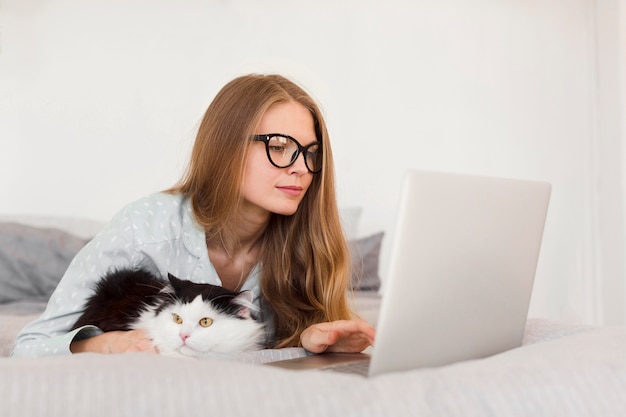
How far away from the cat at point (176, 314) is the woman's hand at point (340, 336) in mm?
146

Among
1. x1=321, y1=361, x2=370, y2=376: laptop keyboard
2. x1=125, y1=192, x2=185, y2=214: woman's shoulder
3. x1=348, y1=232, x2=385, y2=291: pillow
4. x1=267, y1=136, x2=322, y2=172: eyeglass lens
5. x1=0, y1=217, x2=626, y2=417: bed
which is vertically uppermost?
x1=267, y1=136, x2=322, y2=172: eyeglass lens

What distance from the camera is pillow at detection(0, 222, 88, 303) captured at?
293 cm

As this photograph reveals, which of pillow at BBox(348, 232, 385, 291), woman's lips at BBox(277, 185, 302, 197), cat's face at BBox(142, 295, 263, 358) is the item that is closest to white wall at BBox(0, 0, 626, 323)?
pillow at BBox(348, 232, 385, 291)

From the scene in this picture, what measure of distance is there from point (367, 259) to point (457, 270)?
94.4 inches

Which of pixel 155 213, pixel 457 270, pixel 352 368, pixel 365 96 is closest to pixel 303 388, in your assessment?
pixel 457 270

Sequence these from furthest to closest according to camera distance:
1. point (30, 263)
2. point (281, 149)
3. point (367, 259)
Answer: point (367, 259), point (30, 263), point (281, 149)

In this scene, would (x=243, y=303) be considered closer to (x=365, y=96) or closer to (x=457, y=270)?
(x=457, y=270)

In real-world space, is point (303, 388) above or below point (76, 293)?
above

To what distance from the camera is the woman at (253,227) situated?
166 cm

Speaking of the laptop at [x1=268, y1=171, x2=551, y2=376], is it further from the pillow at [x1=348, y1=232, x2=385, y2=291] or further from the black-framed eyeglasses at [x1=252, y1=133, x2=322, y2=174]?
the pillow at [x1=348, y1=232, x2=385, y2=291]

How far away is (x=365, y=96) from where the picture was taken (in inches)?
151

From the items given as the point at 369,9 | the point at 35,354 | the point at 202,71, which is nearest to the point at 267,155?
the point at 35,354

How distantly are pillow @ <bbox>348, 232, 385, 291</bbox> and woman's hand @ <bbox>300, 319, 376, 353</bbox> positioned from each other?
5.55ft

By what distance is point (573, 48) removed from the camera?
13.3 ft
